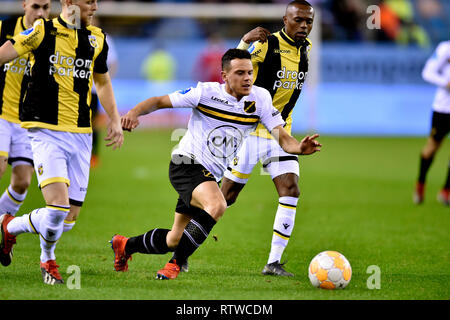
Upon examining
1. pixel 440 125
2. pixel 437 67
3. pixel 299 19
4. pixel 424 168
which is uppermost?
pixel 437 67

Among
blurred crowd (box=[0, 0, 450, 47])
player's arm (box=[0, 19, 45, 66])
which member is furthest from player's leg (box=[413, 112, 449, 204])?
blurred crowd (box=[0, 0, 450, 47])

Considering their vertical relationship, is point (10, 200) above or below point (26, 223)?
above

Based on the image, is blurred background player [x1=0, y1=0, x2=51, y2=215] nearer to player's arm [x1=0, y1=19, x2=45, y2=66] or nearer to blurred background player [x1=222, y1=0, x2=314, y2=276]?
player's arm [x1=0, y1=19, x2=45, y2=66]

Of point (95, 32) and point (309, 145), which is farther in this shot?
point (95, 32)

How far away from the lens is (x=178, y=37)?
24.5 m

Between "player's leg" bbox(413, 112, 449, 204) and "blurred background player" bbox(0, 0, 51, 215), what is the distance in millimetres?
6521

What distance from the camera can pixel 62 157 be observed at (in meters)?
6.23

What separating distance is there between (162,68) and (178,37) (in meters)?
1.54

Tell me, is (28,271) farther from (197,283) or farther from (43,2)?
(43,2)

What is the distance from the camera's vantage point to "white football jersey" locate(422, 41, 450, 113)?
1219 cm

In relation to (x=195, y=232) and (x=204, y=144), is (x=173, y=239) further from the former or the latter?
(x=204, y=144)

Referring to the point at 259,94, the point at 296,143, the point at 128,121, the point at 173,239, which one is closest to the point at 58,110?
the point at 128,121

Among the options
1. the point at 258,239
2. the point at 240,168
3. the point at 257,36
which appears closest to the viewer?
the point at 257,36

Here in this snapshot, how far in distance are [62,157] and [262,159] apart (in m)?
2.08
